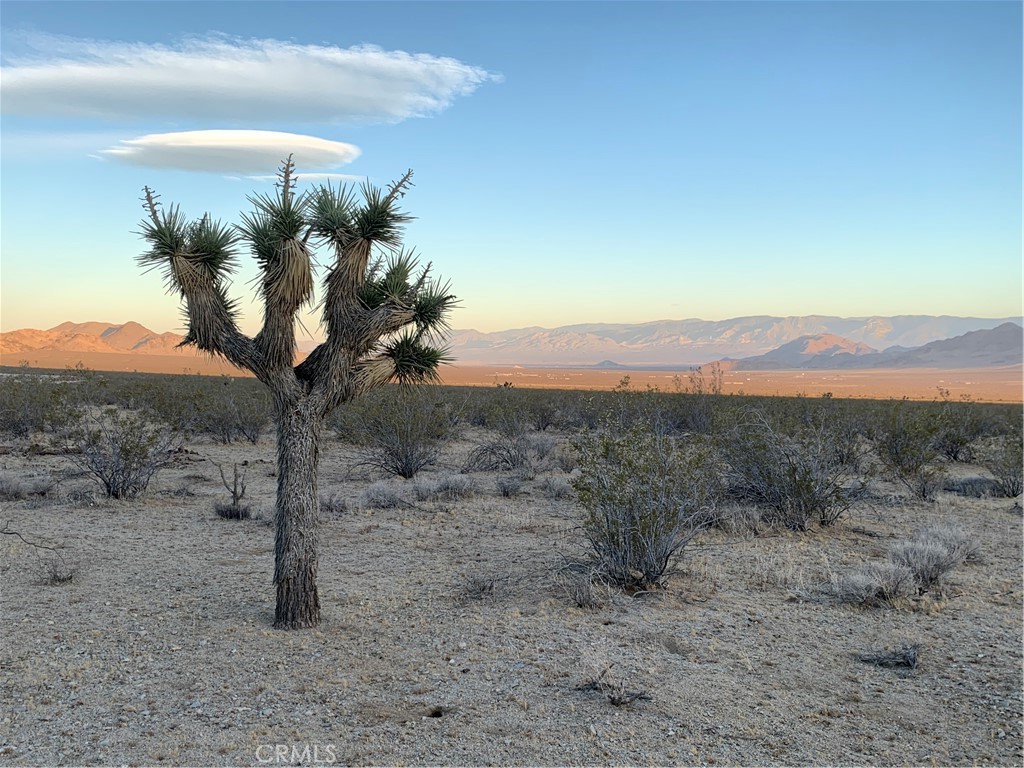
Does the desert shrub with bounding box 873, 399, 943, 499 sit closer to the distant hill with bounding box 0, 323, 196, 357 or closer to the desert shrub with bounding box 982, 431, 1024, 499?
the desert shrub with bounding box 982, 431, 1024, 499

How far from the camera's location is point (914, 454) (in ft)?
46.5

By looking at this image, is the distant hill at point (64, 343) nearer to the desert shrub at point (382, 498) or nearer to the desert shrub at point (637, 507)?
the desert shrub at point (382, 498)

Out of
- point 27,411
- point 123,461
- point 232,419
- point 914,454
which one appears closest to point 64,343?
point 27,411

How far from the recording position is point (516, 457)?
17.4 metres

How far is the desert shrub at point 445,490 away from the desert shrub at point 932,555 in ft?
22.3

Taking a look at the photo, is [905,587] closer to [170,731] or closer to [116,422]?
[170,731]

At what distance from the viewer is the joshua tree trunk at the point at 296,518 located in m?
6.78

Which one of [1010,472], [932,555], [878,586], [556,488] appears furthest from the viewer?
[1010,472]

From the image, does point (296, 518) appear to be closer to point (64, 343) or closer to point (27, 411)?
point (27, 411)

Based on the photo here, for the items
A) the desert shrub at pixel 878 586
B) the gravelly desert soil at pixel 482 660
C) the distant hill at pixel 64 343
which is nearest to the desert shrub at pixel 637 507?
the gravelly desert soil at pixel 482 660

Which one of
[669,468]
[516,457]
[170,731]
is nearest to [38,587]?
[170,731]

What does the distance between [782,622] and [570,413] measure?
21.7m

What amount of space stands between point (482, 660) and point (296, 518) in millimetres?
1958

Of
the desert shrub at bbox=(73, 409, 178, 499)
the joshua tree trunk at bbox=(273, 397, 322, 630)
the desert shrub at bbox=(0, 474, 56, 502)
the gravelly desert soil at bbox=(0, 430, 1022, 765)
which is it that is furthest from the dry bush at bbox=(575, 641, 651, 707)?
the desert shrub at bbox=(0, 474, 56, 502)
